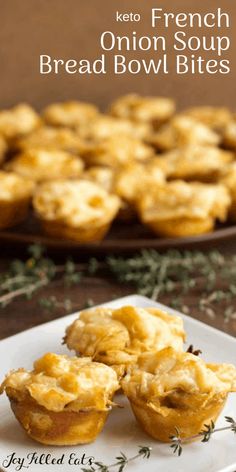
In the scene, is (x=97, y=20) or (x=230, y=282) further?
(x=97, y=20)

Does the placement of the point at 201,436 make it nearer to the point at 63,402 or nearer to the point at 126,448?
the point at 126,448

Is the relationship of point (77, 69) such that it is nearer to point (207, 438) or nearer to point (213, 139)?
point (213, 139)

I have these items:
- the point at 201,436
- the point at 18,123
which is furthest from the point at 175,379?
the point at 18,123

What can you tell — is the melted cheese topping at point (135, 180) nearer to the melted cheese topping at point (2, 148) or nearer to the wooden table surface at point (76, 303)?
the wooden table surface at point (76, 303)

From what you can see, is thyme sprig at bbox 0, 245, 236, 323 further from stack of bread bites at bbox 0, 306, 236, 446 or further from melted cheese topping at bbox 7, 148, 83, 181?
stack of bread bites at bbox 0, 306, 236, 446

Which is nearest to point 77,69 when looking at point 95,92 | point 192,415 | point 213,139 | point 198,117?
point 95,92

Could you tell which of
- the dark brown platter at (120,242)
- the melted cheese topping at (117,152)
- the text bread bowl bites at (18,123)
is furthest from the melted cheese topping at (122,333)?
the text bread bowl bites at (18,123)

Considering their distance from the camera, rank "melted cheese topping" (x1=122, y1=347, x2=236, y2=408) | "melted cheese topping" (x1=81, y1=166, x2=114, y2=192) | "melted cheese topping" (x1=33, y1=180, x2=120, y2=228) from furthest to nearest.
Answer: "melted cheese topping" (x1=81, y1=166, x2=114, y2=192)
"melted cheese topping" (x1=33, y1=180, x2=120, y2=228)
"melted cheese topping" (x1=122, y1=347, x2=236, y2=408)
